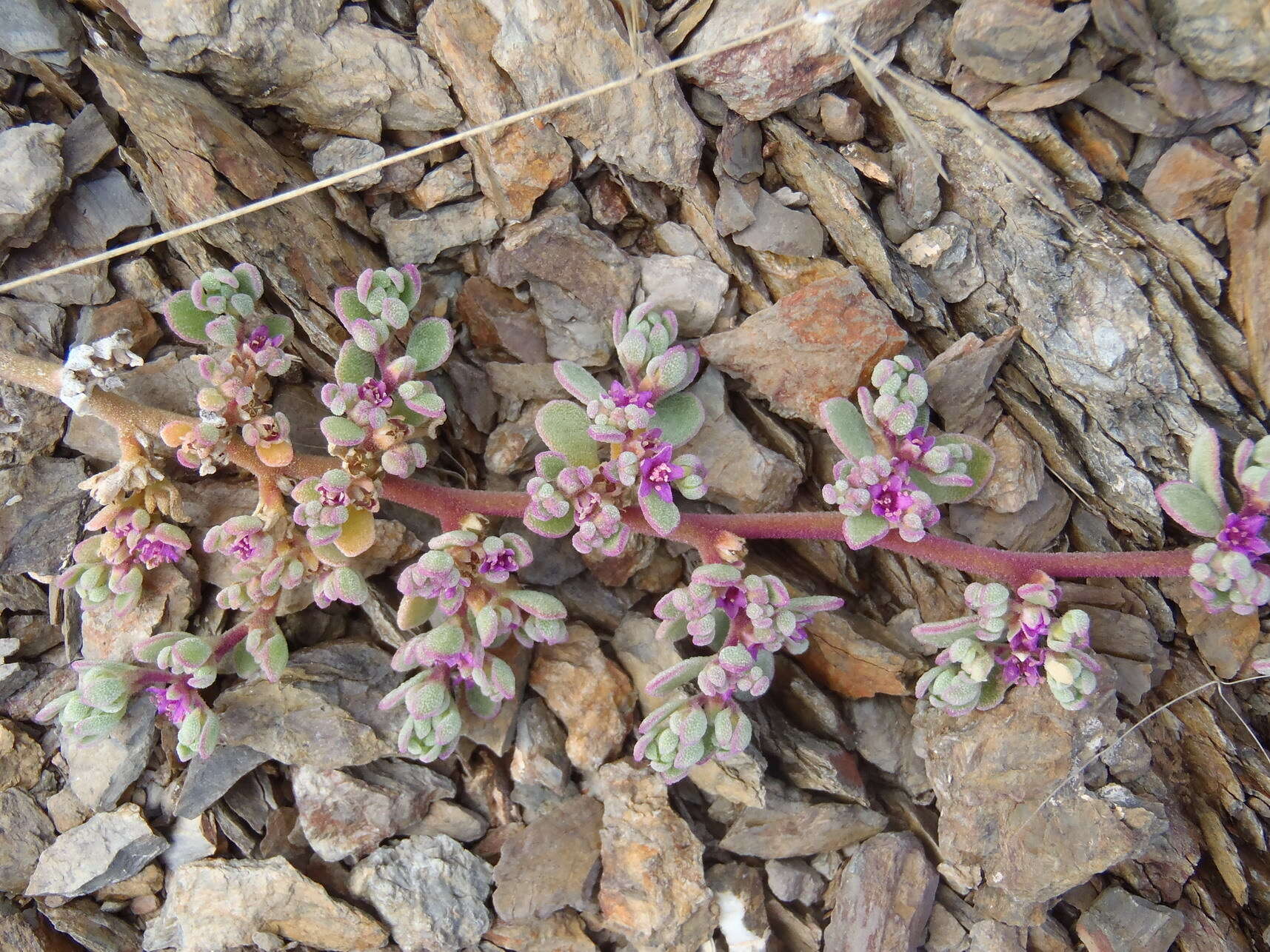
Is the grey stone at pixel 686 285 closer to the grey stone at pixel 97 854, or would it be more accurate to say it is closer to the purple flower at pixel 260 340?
the purple flower at pixel 260 340

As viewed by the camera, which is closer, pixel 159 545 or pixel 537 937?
pixel 159 545

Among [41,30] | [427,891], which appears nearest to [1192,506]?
[427,891]

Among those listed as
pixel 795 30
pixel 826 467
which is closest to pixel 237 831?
pixel 826 467

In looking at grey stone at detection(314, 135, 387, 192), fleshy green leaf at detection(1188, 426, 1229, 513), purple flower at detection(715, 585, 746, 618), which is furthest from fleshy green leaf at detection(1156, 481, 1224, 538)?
grey stone at detection(314, 135, 387, 192)

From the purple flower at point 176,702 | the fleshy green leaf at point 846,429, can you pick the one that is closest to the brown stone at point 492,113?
the fleshy green leaf at point 846,429

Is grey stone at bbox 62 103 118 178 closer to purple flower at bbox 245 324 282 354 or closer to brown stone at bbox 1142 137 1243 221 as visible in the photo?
purple flower at bbox 245 324 282 354

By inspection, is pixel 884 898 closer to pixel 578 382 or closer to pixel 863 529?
pixel 863 529
